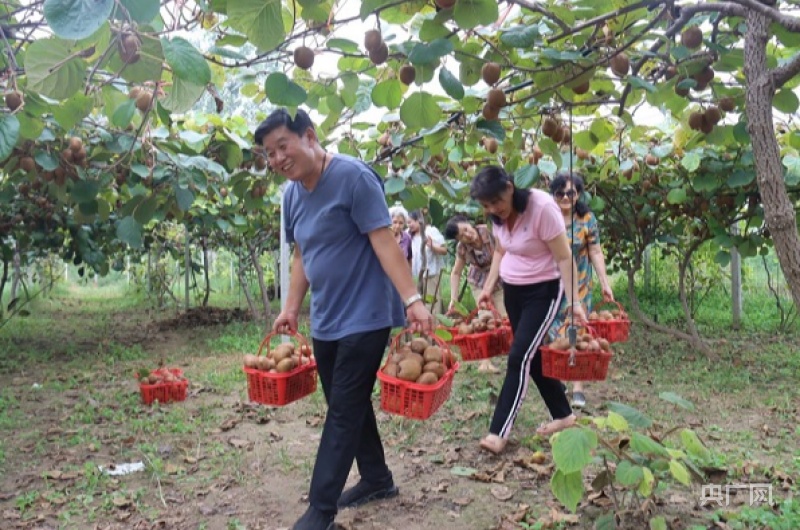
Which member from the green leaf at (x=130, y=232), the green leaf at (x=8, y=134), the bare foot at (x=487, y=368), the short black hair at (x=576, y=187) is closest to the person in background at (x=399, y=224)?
the bare foot at (x=487, y=368)

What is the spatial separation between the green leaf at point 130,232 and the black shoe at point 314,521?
165cm

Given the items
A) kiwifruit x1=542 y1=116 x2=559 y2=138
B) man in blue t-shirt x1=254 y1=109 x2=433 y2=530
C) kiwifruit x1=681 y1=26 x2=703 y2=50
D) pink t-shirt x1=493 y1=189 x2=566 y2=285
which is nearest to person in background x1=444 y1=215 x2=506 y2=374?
pink t-shirt x1=493 y1=189 x2=566 y2=285

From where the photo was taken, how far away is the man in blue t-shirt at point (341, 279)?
2453 mm

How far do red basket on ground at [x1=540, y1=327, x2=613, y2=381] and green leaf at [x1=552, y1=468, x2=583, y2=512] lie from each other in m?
1.08

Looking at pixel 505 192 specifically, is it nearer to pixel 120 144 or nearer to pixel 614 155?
pixel 120 144

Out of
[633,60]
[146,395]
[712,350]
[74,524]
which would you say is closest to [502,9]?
[633,60]

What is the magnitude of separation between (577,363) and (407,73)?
166 centimetres

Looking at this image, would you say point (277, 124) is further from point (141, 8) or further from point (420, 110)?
point (141, 8)

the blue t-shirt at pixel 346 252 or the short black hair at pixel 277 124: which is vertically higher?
the short black hair at pixel 277 124

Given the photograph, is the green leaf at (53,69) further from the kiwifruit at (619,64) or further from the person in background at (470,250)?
the person in background at (470,250)

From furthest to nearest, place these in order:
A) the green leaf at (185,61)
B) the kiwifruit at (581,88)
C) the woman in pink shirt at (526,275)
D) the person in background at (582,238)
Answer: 1. the person in background at (582,238)
2. the woman in pink shirt at (526,275)
3. the kiwifruit at (581,88)
4. the green leaf at (185,61)

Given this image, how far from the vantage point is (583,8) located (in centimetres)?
197

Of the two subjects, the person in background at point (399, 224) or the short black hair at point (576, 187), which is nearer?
the short black hair at point (576, 187)

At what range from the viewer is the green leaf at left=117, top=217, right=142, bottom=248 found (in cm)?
331
